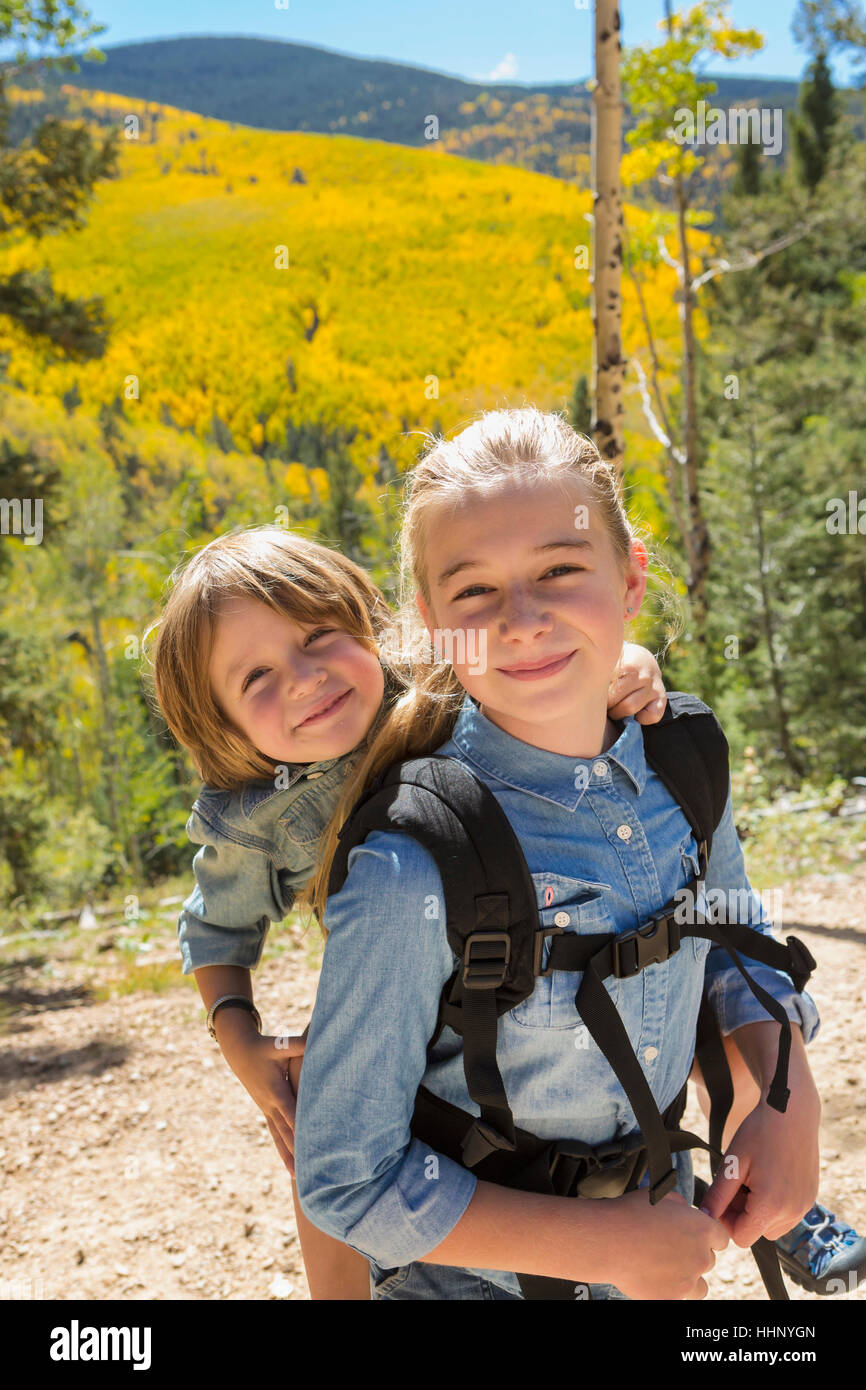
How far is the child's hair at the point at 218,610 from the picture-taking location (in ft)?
4.97

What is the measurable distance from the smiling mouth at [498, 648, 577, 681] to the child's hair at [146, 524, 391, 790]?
1.59 feet

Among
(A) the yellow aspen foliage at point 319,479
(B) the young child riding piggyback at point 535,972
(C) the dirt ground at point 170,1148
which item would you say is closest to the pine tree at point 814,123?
(A) the yellow aspen foliage at point 319,479

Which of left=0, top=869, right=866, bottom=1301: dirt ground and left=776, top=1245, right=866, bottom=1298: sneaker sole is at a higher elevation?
left=776, top=1245, right=866, bottom=1298: sneaker sole

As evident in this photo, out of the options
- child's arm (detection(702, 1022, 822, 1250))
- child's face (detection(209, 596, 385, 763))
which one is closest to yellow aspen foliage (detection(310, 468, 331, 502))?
child's face (detection(209, 596, 385, 763))

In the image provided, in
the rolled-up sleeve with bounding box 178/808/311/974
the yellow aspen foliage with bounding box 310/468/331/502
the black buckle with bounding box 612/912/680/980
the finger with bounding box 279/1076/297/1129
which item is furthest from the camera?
the yellow aspen foliage with bounding box 310/468/331/502

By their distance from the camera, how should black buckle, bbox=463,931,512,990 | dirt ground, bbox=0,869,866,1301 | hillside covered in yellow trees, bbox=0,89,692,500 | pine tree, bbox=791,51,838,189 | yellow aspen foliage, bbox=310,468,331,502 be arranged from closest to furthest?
black buckle, bbox=463,931,512,990 → dirt ground, bbox=0,869,866,1301 → pine tree, bbox=791,51,838,189 → yellow aspen foliage, bbox=310,468,331,502 → hillside covered in yellow trees, bbox=0,89,692,500

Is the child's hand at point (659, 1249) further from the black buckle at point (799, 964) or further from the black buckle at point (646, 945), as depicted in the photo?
the black buckle at point (799, 964)

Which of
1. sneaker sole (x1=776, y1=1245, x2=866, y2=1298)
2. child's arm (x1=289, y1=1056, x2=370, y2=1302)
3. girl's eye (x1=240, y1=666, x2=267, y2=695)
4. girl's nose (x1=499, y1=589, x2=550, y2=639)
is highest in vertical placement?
girl's nose (x1=499, y1=589, x2=550, y2=639)

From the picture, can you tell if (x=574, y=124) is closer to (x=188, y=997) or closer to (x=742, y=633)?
(x=742, y=633)

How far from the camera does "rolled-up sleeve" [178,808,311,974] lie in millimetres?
1570

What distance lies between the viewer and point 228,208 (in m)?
119

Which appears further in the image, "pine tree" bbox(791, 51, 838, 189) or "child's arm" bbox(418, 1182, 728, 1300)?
"pine tree" bbox(791, 51, 838, 189)

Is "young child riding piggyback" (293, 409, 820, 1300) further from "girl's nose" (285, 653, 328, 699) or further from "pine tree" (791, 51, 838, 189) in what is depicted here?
"pine tree" (791, 51, 838, 189)
